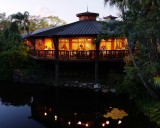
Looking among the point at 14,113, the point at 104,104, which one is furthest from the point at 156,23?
the point at 14,113

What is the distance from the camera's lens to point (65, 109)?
2136 centimetres

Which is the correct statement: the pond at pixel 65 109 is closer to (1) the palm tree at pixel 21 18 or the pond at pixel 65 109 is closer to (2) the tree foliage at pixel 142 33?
(2) the tree foliage at pixel 142 33

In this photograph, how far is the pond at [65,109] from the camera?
58.3ft

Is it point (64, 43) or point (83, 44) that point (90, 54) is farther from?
point (64, 43)

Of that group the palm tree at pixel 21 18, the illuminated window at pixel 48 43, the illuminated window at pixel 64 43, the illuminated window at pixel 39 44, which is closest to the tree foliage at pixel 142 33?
the illuminated window at pixel 64 43

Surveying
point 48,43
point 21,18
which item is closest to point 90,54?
point 48,43

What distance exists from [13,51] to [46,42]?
540 centimetres

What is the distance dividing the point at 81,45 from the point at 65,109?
12183mm

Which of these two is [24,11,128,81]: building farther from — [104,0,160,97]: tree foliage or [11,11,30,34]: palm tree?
[11,11,30,34]: palm tree

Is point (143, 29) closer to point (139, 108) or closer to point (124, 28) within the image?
point (124, 28)

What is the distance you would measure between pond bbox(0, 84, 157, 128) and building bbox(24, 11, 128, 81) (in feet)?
11.5

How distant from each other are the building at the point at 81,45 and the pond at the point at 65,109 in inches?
138

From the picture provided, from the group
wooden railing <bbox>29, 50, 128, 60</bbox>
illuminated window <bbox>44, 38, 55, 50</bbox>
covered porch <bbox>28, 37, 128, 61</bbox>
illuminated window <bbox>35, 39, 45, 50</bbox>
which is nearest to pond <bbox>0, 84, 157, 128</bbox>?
wooden railing <bbox>29, 50, 128, 60</bbox>

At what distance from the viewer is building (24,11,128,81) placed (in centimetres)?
2794
